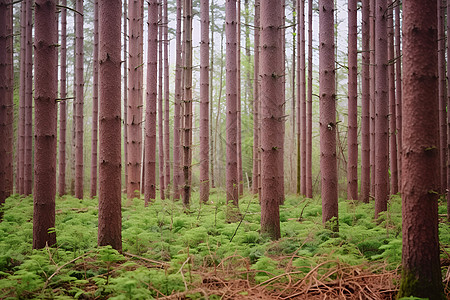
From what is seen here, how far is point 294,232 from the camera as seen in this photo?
6.64 m

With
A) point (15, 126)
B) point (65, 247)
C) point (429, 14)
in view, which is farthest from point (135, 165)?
point (15, 126)

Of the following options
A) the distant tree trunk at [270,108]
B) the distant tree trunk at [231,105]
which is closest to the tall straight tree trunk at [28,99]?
the distant tree trunk at [231,105]

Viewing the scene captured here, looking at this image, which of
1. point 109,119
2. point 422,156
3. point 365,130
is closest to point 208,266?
point 109,119

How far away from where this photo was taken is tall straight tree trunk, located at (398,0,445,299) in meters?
3.30

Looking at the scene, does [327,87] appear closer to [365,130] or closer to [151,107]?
[151,107]

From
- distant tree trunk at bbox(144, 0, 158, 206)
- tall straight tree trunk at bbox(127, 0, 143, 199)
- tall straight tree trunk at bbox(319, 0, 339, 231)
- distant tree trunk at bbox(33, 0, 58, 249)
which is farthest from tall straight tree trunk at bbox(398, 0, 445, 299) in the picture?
tall straight tree trunk at bbox(127, 0, 143, 199)

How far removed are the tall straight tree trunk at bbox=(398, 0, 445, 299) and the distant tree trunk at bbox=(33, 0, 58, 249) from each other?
187 inches

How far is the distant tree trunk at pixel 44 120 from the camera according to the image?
517 centimetres

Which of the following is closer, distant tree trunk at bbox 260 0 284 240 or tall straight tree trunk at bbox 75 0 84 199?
distant tree trunk at bbox 260 0 284 240

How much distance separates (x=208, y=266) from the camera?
4801 millimetres

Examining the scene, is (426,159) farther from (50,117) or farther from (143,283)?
(50,117)

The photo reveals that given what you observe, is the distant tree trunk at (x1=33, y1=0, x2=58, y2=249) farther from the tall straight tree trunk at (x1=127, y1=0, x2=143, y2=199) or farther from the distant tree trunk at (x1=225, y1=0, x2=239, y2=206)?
the tall straight tree trunk at (x1=127, y1=0, x2=143, y2=199)

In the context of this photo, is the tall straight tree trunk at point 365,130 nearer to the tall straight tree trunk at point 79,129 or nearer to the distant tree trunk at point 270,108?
the distant tree trunk at point 270,108

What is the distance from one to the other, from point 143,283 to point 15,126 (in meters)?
20.9
